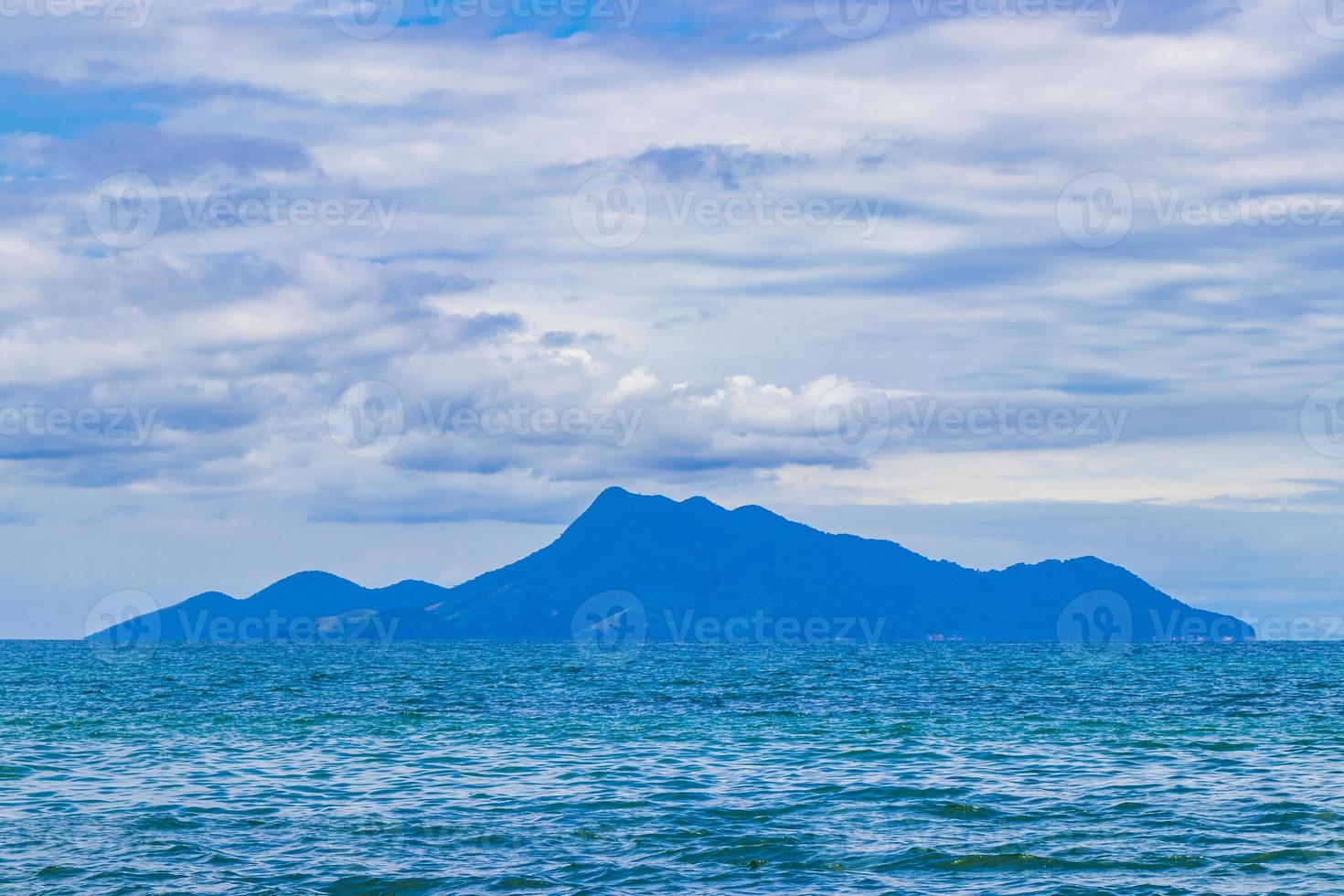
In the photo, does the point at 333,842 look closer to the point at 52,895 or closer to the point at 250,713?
the point at 52,895

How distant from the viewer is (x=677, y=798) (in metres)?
38.9

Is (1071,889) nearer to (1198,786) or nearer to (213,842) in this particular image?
(1198,786)

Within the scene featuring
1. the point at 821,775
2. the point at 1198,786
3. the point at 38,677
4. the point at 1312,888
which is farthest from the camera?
the point at 38,677

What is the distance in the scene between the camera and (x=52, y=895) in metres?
27.4

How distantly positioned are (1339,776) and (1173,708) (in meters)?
31.0

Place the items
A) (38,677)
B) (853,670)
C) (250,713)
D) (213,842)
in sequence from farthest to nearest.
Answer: (853,670), (38,677), (250,713), (213,842)

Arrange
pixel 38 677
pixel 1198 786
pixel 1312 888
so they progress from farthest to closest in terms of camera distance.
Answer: pixel 38 677 → pixel 1198 786 → pixel 1312 888

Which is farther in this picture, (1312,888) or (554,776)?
(554,776)

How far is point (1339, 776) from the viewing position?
42312 mm

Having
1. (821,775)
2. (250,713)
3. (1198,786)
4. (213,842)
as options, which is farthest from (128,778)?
(1198,786)

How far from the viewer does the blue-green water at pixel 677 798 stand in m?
29.1

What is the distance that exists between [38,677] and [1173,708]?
10403cm

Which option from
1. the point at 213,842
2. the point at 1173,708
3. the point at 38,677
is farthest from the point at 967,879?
the point at 38,677

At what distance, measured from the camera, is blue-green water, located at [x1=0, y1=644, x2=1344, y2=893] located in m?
29.1
